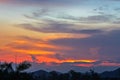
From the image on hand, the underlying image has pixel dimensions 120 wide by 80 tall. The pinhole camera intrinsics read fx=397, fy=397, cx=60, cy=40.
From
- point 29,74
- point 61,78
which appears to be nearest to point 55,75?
point 61,78

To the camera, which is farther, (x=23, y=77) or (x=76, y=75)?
(x=76, y=75)

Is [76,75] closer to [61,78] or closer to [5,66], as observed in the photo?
[61,78]

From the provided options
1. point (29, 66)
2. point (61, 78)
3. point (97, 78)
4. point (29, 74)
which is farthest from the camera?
point (61, 78)

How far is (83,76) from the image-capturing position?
128 meters

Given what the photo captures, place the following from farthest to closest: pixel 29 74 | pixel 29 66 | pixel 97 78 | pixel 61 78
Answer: pixel 61 78 → pixel 97 78 → pixel 29 74 → pixel 29 66

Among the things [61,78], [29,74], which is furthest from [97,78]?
[29,74]

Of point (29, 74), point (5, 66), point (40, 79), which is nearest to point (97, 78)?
point (40, 79)

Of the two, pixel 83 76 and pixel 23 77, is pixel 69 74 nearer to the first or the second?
pixel 83 76

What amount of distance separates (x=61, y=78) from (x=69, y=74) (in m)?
5.22

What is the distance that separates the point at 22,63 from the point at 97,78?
40139mm

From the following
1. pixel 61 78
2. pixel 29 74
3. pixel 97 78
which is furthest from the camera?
pixel 61 78

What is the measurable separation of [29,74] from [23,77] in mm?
6300

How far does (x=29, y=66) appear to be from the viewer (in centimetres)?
8031

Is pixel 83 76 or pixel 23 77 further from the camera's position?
pixel 83 76
